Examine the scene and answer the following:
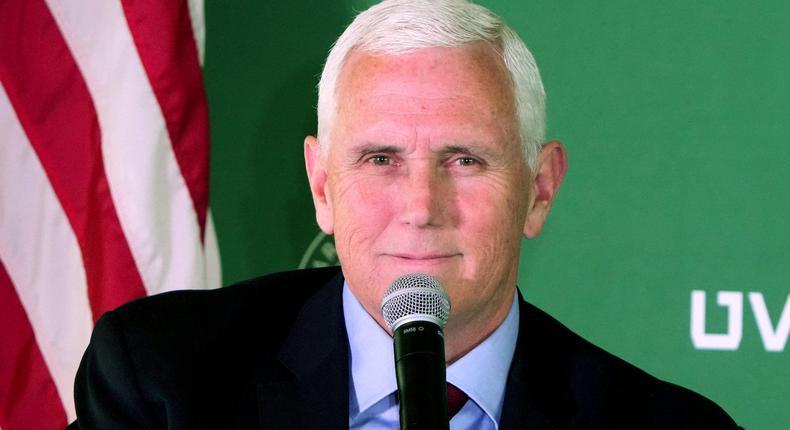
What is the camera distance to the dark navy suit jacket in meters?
1.83

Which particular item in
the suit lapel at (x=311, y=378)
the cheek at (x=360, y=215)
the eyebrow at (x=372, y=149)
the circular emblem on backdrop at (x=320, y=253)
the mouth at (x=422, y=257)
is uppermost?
the eyebrow at (x=372, y=149)

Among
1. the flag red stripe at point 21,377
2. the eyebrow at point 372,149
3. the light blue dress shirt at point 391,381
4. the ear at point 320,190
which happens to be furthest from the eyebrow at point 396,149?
the flag red stripe at point 21,377

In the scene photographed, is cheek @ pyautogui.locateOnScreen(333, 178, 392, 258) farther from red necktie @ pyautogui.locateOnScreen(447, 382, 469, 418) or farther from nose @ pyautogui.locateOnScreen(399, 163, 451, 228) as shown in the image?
red necktie @ pyautogui.locateOnScreen(447, 382, 469, 418)

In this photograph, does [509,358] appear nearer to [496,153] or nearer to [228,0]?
[496,153]

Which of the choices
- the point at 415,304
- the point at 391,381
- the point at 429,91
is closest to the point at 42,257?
the point at 391,381

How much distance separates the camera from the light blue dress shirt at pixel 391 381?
1856 mm

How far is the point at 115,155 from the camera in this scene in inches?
101

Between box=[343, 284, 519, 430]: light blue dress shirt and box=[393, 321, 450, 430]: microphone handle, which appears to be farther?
box=[343, 284, 519, 430]: light blue dress shirt

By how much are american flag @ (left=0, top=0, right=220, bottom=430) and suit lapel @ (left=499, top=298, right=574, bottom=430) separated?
2.89ft

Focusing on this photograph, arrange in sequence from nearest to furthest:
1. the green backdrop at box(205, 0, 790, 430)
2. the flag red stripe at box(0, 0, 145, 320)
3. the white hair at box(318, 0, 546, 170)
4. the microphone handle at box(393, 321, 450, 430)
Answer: the microphone handle at box(393, 321, 450, 430) → the white hair at box(318, 0, 546, 170) → the flag red stripe at box(0, 0, 145, 320) → the green backdrop at box(205, 0, 790, 430)

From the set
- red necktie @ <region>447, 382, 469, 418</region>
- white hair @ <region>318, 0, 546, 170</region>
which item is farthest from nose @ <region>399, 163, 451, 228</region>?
red necktie @ <region>447, 382, 469, 418</region>

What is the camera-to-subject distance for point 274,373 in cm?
190

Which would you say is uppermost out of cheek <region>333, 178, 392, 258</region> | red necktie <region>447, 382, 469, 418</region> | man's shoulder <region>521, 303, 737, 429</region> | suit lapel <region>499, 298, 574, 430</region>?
cheek <region>333, 178, 392, 258</region>

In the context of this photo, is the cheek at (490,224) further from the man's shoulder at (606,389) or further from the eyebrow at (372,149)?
the man's shoulder at (606,389)
